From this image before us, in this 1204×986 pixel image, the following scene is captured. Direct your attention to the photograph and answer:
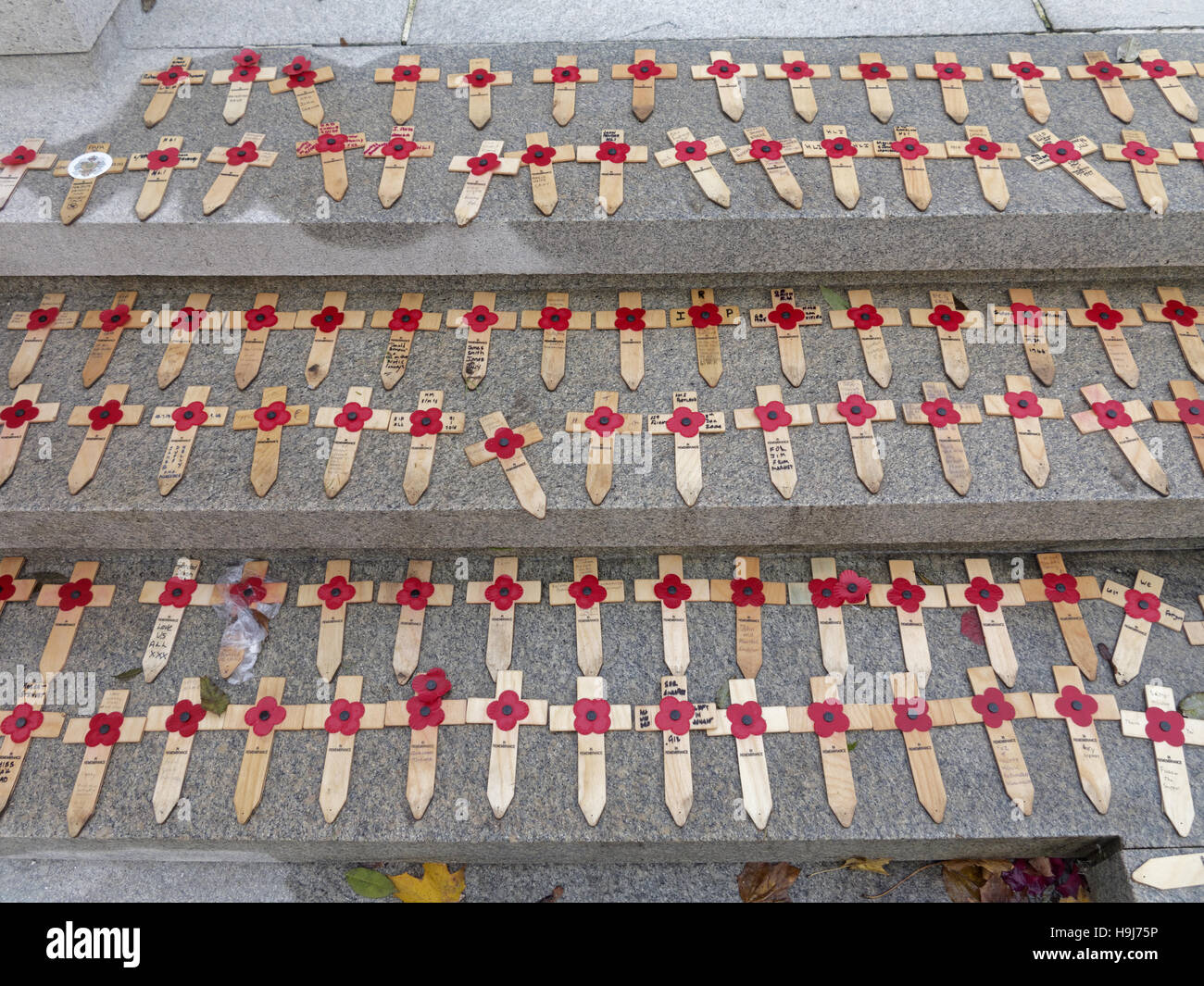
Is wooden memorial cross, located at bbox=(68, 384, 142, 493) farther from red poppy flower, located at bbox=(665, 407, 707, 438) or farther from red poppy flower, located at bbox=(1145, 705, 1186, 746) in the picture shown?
red poppy flower, located at bbox=(1145, 705, 1186, 746)

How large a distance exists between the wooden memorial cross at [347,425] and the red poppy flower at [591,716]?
911 mm

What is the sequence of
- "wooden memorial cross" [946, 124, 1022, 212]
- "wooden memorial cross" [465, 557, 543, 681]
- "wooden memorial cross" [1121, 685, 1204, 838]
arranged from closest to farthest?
1. "wooden memorial cross" [1121, 685, 1204, 838]
2. "wooden memorial cross" [465, 557, 543, 681]
3. "wooden memorial cross" [946, 124, 1022, 212]

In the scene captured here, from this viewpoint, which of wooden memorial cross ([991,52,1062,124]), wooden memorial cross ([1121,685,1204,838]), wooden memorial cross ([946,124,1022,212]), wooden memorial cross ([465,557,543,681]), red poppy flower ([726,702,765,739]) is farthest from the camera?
wooden memorial cross ([991,52,1062,124])

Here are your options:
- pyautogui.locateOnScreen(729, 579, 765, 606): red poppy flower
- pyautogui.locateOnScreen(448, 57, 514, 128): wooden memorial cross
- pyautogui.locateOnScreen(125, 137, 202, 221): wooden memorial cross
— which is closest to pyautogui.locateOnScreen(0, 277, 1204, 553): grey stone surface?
pyautogui.locateOnScreen(729, 579, 765, 606): red poppy flower

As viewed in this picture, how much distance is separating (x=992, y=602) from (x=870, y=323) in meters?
0.92

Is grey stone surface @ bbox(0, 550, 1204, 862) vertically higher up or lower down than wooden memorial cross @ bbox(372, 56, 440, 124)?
lower down

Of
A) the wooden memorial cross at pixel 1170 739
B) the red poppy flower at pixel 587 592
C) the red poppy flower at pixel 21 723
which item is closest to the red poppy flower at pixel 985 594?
the wooden memorial cross at pixel 1170 739

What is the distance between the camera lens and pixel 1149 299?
241 centimetres

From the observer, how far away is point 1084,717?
2.05 metres

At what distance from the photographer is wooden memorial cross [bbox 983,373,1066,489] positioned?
2119mm

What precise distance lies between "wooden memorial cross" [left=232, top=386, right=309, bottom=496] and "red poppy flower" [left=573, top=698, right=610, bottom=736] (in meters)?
1.07

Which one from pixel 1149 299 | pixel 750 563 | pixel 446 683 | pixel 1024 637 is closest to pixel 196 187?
pixel 446 683

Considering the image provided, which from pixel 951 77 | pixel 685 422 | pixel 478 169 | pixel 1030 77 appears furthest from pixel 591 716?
pixel 1030 77

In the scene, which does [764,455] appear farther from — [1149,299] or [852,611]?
[1149,299]
